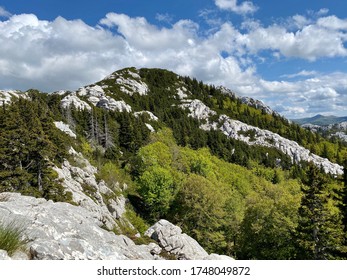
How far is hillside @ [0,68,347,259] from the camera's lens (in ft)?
103

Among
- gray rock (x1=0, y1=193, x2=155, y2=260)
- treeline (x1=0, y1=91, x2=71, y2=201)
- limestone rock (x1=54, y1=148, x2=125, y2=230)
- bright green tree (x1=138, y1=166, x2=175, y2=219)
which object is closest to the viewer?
gray rock (x1=0, y1=193, x2=155, y2=260)

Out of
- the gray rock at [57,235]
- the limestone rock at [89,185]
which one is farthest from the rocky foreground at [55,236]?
the limestone rock at [89,185]

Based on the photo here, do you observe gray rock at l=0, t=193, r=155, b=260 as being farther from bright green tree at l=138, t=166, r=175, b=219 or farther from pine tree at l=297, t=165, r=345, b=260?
bright green tree at l=138, t=166, r=175, b=219

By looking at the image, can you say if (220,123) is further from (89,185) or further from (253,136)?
(89,185)

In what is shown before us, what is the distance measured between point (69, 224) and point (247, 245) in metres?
38.7

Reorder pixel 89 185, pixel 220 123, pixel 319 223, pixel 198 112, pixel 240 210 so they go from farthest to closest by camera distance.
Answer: pixel 198 112 < pixel 220 123 < pixel 240 210 < pixel 89 185 < pixel 319 223

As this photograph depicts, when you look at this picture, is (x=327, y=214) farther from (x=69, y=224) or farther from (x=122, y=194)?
(x=122, y=194)

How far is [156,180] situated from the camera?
66250 millimetres

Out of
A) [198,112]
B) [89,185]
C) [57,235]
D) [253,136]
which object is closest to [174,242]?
[89,185]

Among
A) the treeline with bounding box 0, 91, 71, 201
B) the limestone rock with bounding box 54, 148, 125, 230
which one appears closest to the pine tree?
the limestone rock with bounding box 54, 148, 125, 230

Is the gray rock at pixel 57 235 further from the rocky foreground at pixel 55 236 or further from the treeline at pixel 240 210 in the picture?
the treeline at pixel 240 210

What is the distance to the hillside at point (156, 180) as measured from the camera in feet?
103
